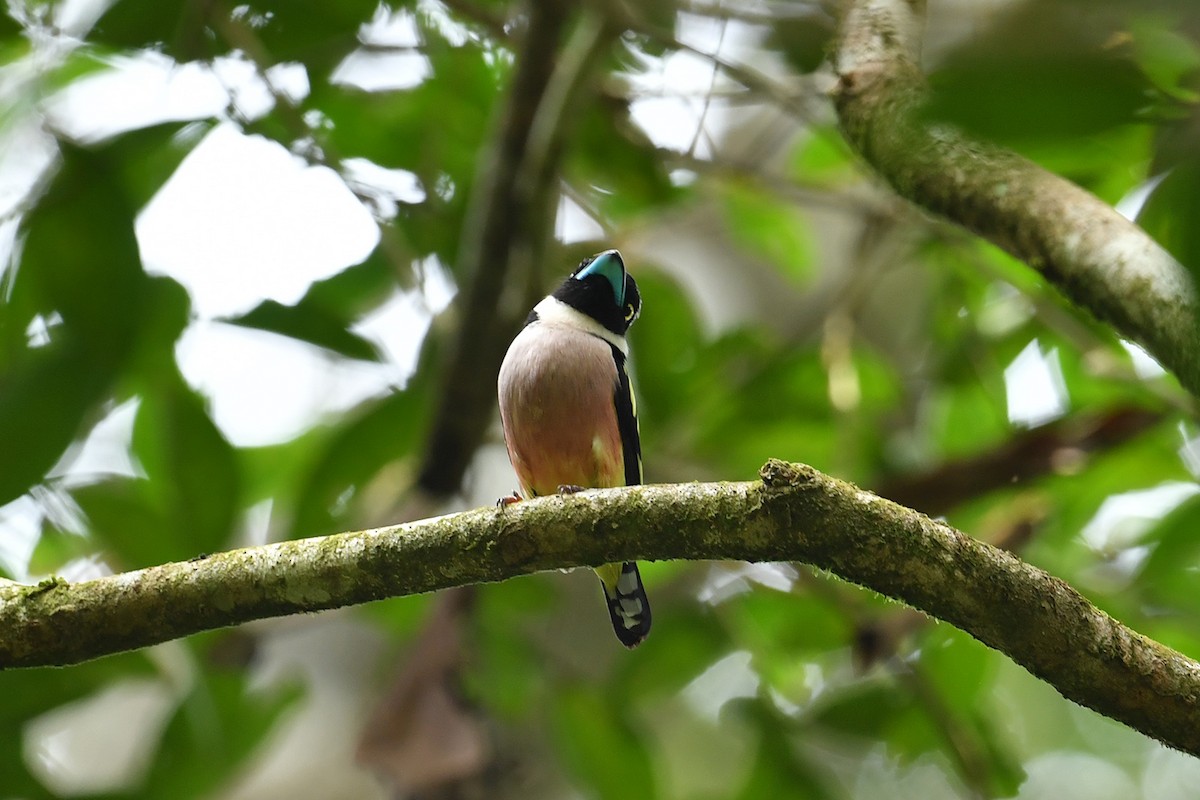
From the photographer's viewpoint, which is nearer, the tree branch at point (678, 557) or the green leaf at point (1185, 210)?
the green leaf at point (1185, 210)

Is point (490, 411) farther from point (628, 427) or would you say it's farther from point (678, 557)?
point (678, 557)

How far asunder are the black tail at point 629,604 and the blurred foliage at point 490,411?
61cm

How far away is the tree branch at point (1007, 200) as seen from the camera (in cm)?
180

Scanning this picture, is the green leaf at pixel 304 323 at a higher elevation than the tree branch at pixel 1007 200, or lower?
lower

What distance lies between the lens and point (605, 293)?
13.2 ft

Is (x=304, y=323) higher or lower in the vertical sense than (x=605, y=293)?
lower

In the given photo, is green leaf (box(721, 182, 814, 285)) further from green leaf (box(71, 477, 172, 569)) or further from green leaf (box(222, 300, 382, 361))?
green leaf (box(71, 477, 172, 569))

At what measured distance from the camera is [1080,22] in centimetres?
83

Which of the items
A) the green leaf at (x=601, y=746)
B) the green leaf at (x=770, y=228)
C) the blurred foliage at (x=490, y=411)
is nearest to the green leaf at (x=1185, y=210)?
the blurred foliage at (x=490, y=411)

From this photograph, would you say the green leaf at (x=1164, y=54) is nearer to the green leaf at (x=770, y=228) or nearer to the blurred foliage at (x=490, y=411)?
the blurred foliage at (x=490, y=411)

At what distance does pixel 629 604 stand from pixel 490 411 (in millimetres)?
1191

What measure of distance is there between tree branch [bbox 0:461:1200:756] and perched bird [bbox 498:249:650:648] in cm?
136

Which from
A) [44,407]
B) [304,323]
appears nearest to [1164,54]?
[44,407]

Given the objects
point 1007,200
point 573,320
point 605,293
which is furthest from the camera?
point 605,293
